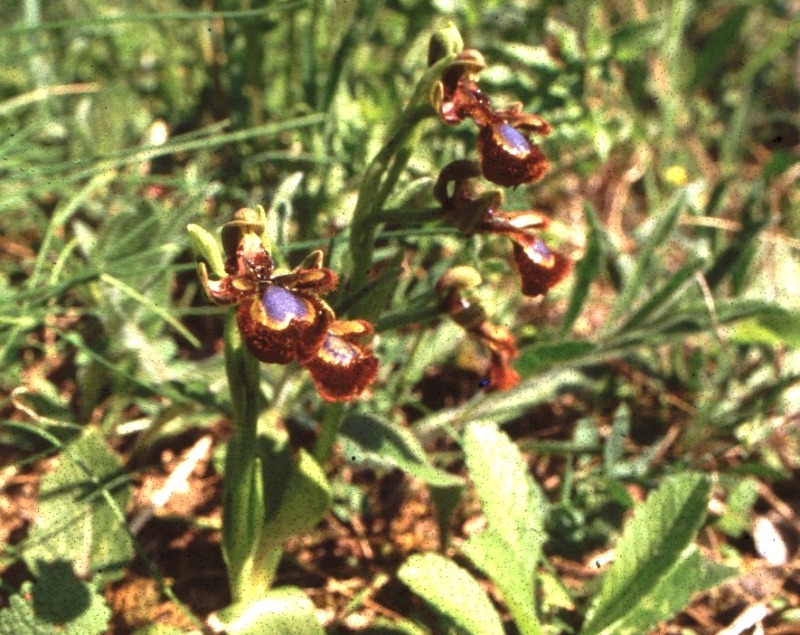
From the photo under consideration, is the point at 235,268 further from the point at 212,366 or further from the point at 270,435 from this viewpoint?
the point at 212,366

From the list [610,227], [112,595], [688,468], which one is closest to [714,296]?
[688,468]

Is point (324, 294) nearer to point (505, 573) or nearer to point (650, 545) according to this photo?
point (505, 573)

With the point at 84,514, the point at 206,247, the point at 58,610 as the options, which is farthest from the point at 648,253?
the point at 58,610

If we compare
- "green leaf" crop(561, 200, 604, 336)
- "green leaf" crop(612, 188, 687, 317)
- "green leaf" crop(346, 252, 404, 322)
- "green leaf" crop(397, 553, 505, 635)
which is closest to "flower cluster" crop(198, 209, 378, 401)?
"green leaf" crop(346, 252, 404, 322)

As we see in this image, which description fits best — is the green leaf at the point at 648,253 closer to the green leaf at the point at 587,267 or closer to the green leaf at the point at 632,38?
the green leaf at the point at 587,267

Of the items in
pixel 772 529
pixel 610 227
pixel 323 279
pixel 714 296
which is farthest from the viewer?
pixel 610 227

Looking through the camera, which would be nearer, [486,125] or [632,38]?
[486,125]
